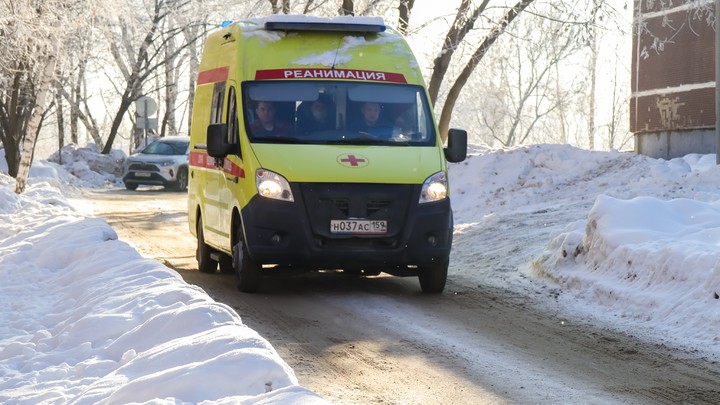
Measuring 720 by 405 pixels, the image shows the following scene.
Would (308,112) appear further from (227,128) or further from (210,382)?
(210,382)

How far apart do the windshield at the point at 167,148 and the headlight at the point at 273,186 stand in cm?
2573

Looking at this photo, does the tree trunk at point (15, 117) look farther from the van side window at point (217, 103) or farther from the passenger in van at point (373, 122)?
the passenger in van at point (373, 122)

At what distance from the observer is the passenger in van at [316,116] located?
11555 mm

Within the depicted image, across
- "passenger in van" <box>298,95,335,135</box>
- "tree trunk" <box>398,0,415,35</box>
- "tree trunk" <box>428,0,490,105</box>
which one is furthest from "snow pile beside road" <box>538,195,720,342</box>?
"tree trunk" <box>398,0,415,35</box>

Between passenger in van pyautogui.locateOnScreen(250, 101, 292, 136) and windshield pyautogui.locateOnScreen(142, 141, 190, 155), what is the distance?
25.0 m

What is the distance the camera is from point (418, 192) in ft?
36.3

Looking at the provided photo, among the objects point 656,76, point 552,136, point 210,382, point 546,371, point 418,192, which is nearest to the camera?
point 210,382

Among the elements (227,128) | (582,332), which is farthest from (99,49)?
(582,332)

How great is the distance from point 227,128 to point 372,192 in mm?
1944

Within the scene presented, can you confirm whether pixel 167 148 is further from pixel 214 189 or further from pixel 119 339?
pixel 119 339

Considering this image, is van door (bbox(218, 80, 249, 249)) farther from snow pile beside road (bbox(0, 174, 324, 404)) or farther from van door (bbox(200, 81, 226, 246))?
snow pile beside road (bbox(0, 174, 324, 404))

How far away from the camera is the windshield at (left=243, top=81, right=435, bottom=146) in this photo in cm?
1150

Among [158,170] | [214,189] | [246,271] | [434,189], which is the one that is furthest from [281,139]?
[158,170]

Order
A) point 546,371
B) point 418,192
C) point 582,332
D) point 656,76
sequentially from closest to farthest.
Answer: point 546,371, point 582,332, point 418,192, point 656,76
